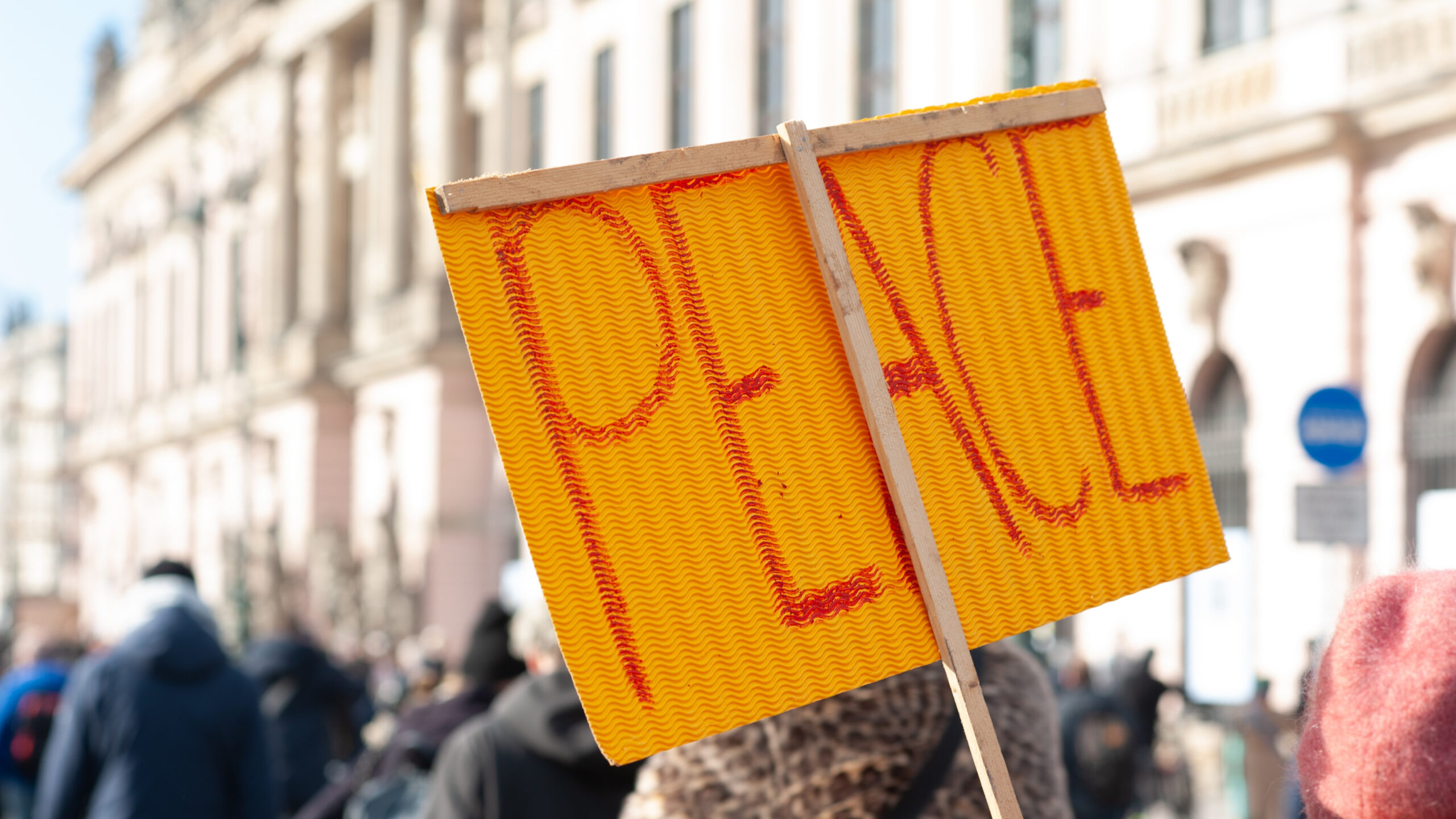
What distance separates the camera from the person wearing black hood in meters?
3.40

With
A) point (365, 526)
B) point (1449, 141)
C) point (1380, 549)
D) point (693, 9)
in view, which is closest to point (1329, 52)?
point (1449, 141)

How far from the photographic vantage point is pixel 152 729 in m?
5.47

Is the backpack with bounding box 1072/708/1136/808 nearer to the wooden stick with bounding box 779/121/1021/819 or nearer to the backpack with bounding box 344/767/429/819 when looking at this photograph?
the backpack with bounding box 344/767/429/819

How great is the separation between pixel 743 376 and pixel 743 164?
0.86ft

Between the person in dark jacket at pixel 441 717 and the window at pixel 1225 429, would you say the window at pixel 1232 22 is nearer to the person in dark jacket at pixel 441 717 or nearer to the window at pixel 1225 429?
the window at pixel 1225 429

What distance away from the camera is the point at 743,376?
2.24 metres

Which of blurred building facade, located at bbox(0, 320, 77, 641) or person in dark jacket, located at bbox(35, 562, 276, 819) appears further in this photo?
blurred building facade, located at bbox(0, 320, 77, 641)

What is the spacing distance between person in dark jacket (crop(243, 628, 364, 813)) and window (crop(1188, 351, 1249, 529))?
9585 mm

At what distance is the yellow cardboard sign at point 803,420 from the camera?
2090 mm

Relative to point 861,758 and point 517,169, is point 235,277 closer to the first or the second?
point 517,169

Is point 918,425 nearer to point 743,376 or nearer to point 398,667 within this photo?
point 743,376

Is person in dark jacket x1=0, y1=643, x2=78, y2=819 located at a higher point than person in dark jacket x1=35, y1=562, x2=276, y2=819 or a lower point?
lower

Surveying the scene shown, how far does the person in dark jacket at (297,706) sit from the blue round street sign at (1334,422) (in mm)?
5654

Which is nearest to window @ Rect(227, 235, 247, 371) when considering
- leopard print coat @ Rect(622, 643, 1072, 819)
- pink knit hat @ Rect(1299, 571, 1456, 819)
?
leopard print coat @ Rect(622, 643, 1072, 819)
